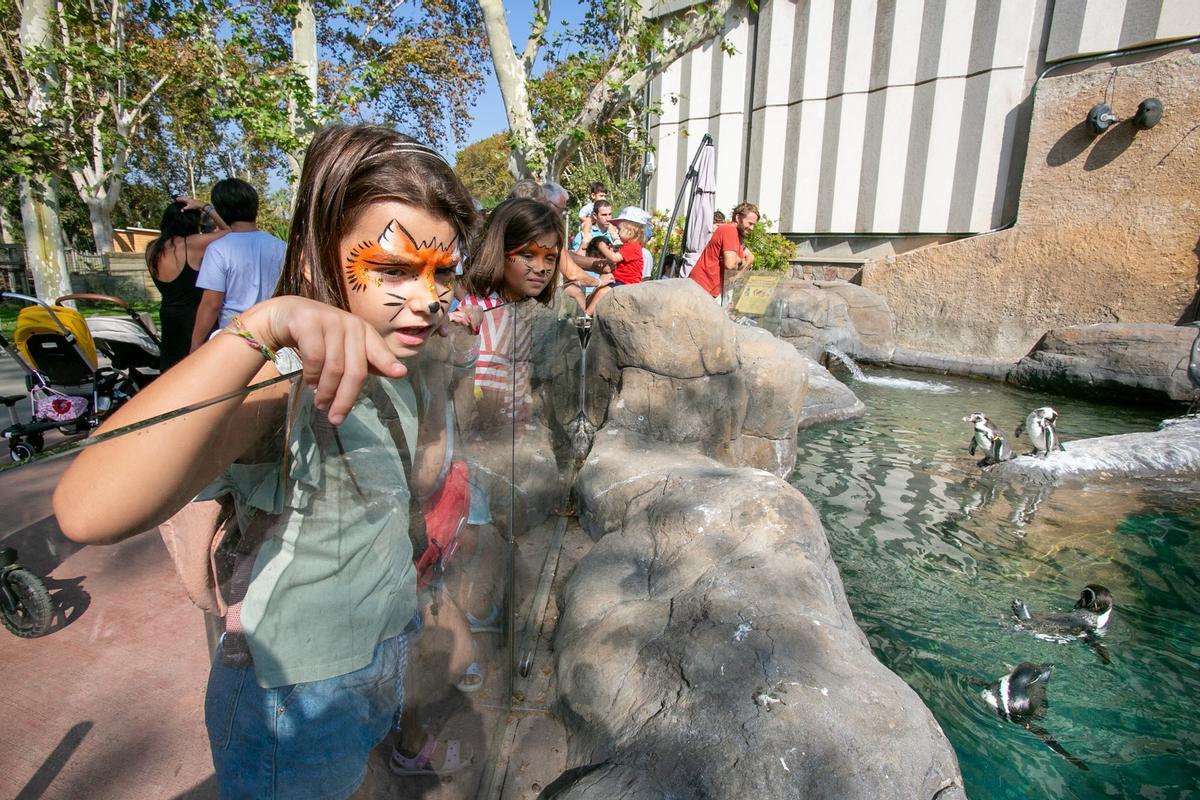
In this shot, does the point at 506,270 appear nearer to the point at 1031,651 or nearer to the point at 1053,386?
the point at 1031,651

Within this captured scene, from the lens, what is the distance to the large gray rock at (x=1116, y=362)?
27.0 feet

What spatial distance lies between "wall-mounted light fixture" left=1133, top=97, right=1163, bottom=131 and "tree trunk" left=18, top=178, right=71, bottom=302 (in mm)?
15784

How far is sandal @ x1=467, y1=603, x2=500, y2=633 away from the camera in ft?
5.22

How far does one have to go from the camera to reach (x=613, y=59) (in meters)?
7.89

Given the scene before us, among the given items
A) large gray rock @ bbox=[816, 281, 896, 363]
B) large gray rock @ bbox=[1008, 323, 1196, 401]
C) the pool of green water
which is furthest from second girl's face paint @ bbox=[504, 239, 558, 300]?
large gray rock @ bbox=[816, 281, 896, 363]

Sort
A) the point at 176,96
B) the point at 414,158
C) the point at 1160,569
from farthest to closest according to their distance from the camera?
the point at 176,96 → the point at 1160,569 → the point at 414,158

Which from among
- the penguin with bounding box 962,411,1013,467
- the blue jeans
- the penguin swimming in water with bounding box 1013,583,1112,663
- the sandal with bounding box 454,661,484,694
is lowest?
the penguin swimming in water with bounding box 1013,583,1112,663

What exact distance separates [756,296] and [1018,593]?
20.8 ft

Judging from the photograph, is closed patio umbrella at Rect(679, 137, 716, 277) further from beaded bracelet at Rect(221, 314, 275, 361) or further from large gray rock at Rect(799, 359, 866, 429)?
beaded bracelet at Rect(221, 314, 275, 361)

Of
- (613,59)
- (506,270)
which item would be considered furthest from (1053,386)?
(506,270)

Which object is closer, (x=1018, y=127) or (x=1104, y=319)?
(x=1104, y=319)

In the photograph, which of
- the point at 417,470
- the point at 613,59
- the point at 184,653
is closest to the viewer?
the point at 184,653

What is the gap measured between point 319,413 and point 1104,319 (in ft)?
40.9

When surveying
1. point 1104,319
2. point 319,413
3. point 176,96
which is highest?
point 176,96
